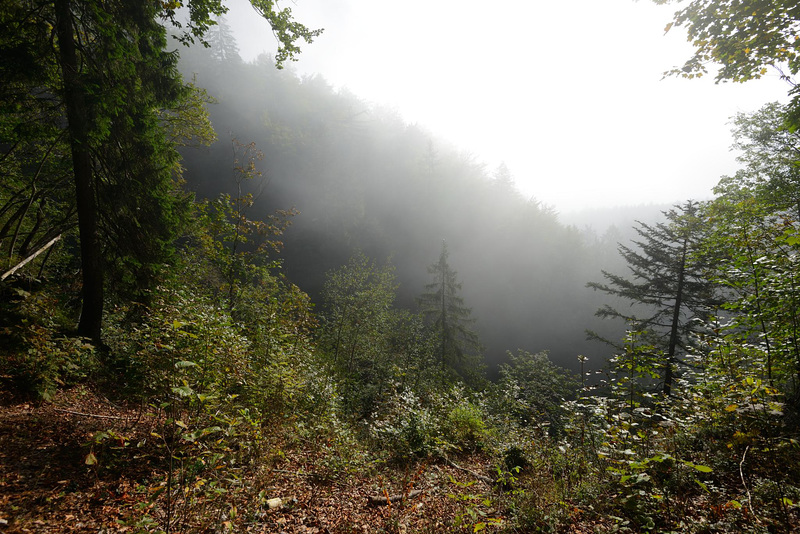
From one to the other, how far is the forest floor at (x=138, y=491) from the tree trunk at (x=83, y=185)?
1.99m

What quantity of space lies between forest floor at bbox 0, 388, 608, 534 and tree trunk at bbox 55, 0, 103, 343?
1989 mm

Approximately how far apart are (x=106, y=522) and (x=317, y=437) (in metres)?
3.08

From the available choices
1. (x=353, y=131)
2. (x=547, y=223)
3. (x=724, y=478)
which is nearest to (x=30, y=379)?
(x=724, y=478)

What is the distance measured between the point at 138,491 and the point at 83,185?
632cm

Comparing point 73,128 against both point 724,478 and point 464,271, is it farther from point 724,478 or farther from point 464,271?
point 464,271

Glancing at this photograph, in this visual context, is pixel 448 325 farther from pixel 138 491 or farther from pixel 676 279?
pixel 138 491

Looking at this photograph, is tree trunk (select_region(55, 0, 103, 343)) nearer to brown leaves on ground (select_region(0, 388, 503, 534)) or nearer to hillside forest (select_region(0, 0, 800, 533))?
hillside forest (select_region(0, 0, 800, 533))

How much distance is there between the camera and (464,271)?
4022cm

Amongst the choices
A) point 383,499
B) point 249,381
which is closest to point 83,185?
point 249,381

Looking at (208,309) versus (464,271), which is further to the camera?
(464,271)

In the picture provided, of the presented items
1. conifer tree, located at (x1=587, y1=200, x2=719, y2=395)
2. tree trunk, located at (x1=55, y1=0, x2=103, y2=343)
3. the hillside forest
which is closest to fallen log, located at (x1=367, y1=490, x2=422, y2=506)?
the hillside forest

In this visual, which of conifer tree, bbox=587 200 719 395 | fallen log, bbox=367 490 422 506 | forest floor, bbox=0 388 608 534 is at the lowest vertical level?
fallen log, bbox=367 490 422 506

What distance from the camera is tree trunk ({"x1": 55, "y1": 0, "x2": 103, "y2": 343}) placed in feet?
17.2

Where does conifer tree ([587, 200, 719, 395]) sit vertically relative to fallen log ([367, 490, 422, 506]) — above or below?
above
